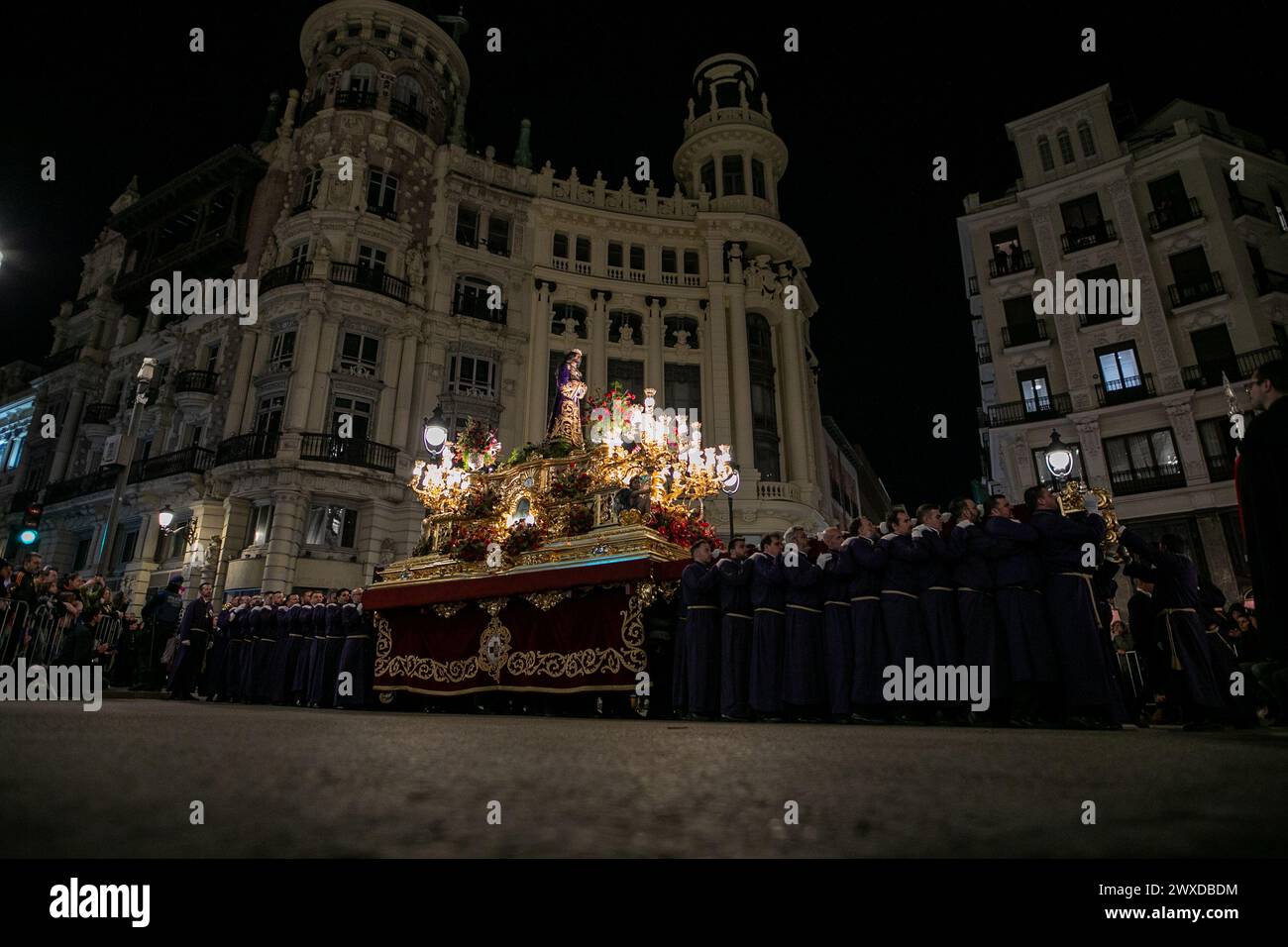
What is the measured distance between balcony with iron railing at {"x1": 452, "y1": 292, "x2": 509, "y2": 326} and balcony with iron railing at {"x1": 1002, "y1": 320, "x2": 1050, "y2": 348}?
855 inches

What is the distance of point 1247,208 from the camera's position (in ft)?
81.4

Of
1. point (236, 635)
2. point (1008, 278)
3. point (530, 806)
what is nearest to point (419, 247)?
point (236, 635)

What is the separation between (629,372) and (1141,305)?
67.7ft

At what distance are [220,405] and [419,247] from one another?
407 inches

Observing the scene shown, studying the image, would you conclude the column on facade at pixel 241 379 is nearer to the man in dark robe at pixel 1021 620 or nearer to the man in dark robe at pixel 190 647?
the man in dark robe at pixel 190 647

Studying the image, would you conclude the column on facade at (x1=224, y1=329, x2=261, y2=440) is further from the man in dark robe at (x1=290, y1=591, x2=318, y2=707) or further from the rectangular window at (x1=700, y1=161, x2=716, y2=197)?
the rectangular window at (x1=700, y1=161, x2=716, y2=197)

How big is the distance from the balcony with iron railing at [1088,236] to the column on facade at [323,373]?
99.3 ft

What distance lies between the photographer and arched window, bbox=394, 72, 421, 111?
2914cm

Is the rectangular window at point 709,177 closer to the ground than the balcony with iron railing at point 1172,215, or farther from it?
farther from it

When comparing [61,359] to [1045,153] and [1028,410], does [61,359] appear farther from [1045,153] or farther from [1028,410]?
[1045,153]

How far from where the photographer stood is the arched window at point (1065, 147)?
28.1 metres

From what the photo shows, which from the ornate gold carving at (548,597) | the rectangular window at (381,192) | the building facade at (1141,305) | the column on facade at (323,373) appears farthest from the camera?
the rectangular window at (381,192)

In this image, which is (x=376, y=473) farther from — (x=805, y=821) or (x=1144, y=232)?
(x=1144, y=232)

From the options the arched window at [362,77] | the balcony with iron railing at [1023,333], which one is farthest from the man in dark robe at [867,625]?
the arched window at [362,77]
